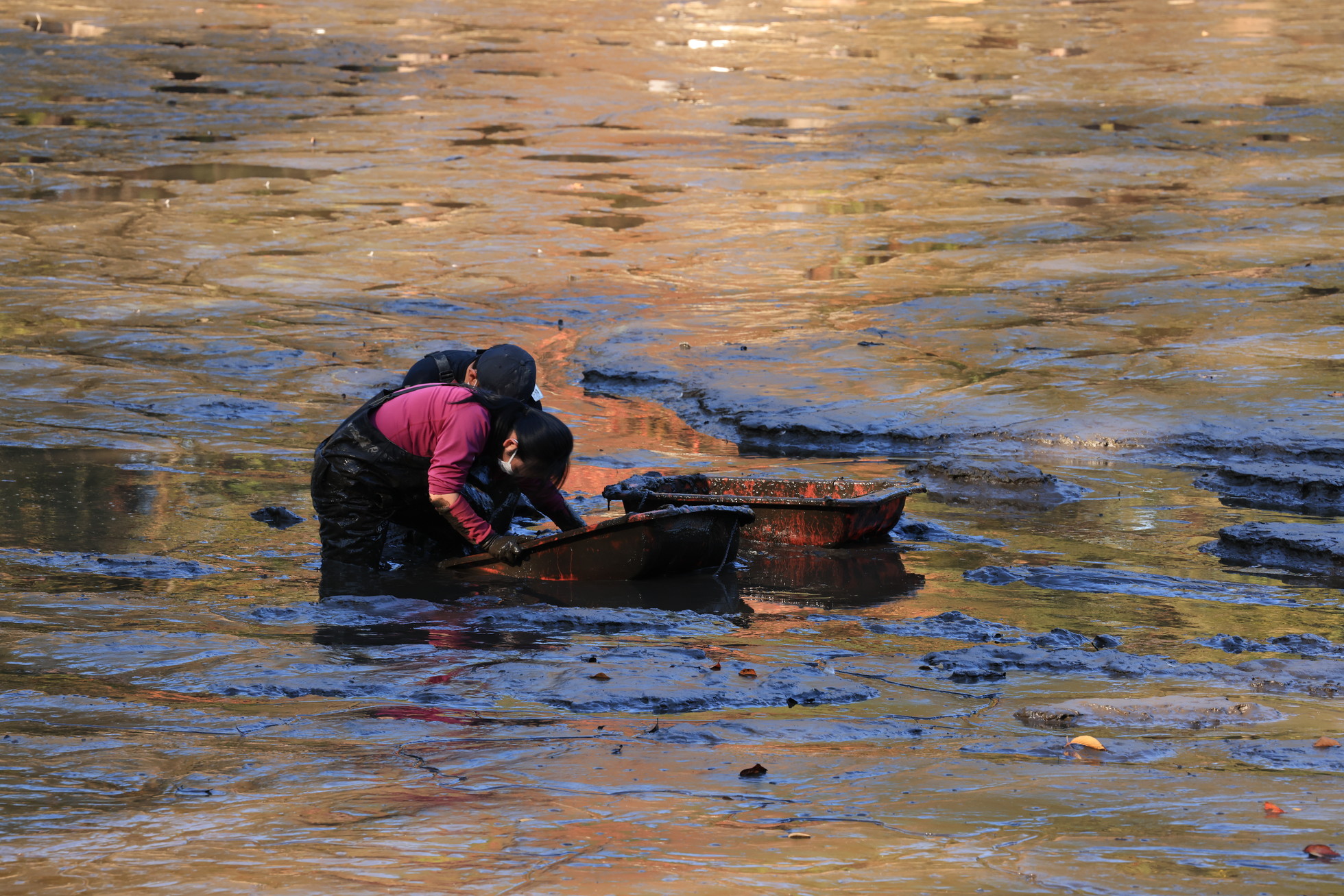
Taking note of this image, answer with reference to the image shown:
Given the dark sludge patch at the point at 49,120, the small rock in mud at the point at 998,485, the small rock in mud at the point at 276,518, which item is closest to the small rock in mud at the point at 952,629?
the small rock in mud at the point at 998,485

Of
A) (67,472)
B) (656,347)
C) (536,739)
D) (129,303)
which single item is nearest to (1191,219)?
(656,347)

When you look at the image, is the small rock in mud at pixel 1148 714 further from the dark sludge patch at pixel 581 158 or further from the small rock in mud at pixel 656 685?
the dark sludge patch at pixel 581 158

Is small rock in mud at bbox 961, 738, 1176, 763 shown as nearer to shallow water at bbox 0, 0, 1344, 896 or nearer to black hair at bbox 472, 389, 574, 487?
shallow water at bbox 0, 0, 1344, 896

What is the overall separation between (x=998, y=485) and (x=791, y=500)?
1228mm

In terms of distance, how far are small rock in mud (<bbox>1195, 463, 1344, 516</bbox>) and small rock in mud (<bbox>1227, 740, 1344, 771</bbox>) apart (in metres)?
3.14

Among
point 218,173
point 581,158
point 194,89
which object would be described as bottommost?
point 218,173

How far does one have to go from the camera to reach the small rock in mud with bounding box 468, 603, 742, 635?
4992mm

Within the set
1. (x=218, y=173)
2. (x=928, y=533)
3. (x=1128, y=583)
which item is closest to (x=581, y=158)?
(x=218, y=173)

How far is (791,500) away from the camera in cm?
598

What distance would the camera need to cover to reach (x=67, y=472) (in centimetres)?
663

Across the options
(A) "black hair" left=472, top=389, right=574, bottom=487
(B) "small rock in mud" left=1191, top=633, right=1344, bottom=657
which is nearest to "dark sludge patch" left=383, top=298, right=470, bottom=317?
(A) "black hair" left=472, top=389, right=574, bottom=487

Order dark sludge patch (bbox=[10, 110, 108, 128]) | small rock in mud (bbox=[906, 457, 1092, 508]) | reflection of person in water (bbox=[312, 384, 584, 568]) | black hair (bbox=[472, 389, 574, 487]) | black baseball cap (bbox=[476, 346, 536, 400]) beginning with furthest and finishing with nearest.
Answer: dark sludge patch (bbox=[10, 110, 108, 128])
small rock in mud (bbox=[906, 457, 1092, 508])
black baseball cap (bbox=[476, 346, 536, 400])
reflection of person in water (bbox=[312, 384, 584, 568])
black hair (bbox=[472, 389, 574, 487])

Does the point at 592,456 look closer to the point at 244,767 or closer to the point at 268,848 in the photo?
the point at 244,767

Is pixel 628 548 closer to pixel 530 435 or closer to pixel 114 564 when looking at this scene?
pixel 530 435
